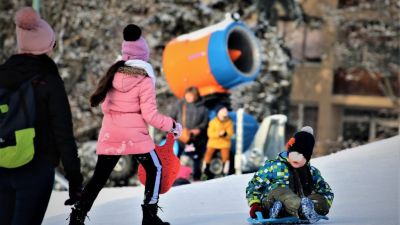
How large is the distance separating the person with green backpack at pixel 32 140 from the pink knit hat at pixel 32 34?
10 centimetres

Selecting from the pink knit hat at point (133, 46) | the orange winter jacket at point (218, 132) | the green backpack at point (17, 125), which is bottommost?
the orange winter jacket at point (218, 132)

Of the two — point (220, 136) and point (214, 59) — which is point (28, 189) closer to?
point (220, 136)

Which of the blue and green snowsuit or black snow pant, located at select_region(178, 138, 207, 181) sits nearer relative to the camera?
the blue and green snowsuit

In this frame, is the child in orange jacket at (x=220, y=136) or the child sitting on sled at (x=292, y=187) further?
the child in orange jacket at (x=220, y=136)

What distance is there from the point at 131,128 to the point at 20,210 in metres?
1.65

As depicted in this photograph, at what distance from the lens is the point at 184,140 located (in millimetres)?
11117

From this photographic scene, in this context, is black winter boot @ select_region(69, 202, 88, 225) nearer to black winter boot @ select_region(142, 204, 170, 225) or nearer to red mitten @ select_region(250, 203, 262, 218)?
black winter boot @ select_region(142, 204, 170, 225)

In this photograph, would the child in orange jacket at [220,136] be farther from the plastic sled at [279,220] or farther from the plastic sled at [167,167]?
the plastic sled at [279,220]

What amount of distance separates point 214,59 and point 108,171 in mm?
5952

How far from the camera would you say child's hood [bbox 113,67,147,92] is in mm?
5879

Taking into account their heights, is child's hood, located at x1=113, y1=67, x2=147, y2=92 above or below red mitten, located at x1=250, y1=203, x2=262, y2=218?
above

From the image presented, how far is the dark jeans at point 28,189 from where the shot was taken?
4320mm

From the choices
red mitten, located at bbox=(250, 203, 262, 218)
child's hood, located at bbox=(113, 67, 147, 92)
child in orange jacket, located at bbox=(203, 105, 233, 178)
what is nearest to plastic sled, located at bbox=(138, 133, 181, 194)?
child's hood, located at bbox=(113, 67, 147, 92)

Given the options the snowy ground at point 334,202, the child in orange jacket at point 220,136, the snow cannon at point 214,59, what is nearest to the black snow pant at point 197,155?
the child in orange jacket at point 220,136
